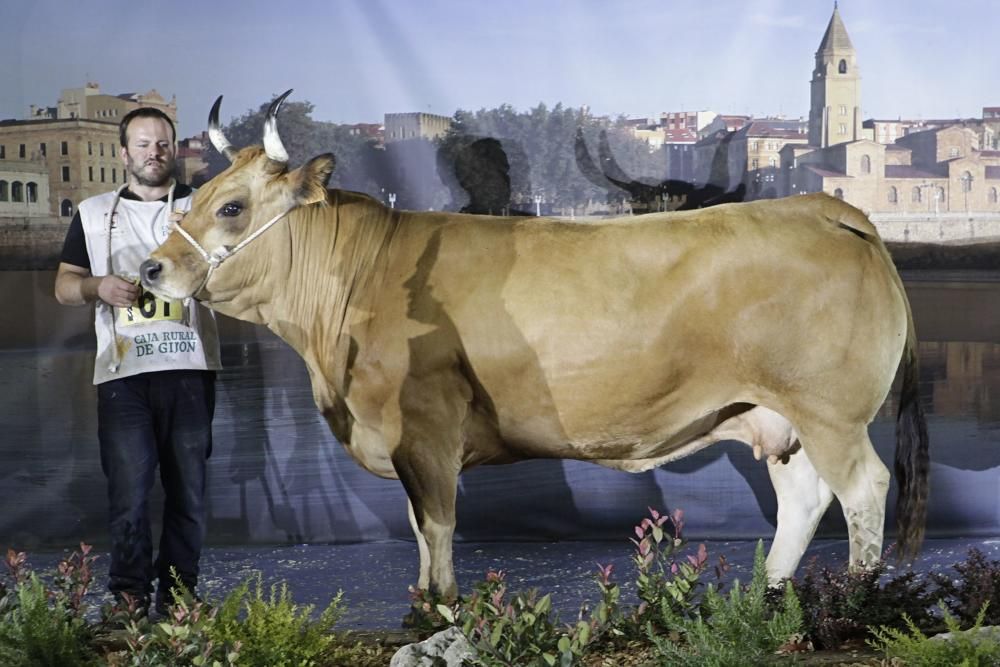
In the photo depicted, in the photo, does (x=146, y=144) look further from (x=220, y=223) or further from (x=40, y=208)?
(x=40, y=208)

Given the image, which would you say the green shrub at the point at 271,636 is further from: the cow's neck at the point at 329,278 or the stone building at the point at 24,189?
the stone building at the point at 24,189

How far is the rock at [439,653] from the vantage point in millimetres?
2779

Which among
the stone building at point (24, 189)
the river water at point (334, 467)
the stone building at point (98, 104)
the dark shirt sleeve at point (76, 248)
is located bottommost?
the river water at point (334, 467)

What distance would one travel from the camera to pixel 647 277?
3.81 meters

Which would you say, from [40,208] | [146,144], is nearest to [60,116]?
[40,208]

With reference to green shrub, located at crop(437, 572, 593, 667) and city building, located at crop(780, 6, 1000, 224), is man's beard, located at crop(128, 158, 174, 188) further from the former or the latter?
city building, located at crop(780, 6, 1000, 224)

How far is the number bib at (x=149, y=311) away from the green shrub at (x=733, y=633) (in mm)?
2150

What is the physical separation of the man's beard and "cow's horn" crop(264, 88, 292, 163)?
1.82 ft

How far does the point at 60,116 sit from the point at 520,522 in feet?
10.9

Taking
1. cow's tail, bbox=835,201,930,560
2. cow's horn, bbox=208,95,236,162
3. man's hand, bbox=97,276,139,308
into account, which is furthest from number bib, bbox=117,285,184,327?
cow's tail, bbox=835,201,930,560

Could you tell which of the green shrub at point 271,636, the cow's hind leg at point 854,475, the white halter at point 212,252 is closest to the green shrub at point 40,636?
the green shrub at point 271,636

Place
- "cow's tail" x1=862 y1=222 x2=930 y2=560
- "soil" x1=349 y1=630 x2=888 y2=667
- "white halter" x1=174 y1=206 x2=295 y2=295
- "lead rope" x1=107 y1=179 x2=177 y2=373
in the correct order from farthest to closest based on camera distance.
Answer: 1. "lead rope" x1=107 y1=179 x2=177 y2=373
2. "cow's tail" x1=862 y1=222 x2=930 y2=560
3. "white halter" x1=174 y1=206 x2=295 y2=295
4. "soil" x1=349 y1=630 x2=888 y2=667

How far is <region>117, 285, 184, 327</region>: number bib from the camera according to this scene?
13.4ft

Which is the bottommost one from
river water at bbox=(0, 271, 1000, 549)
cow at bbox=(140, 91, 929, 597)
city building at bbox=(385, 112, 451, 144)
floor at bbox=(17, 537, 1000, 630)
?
floor at bbox=(17, 537, 1000, 630)
